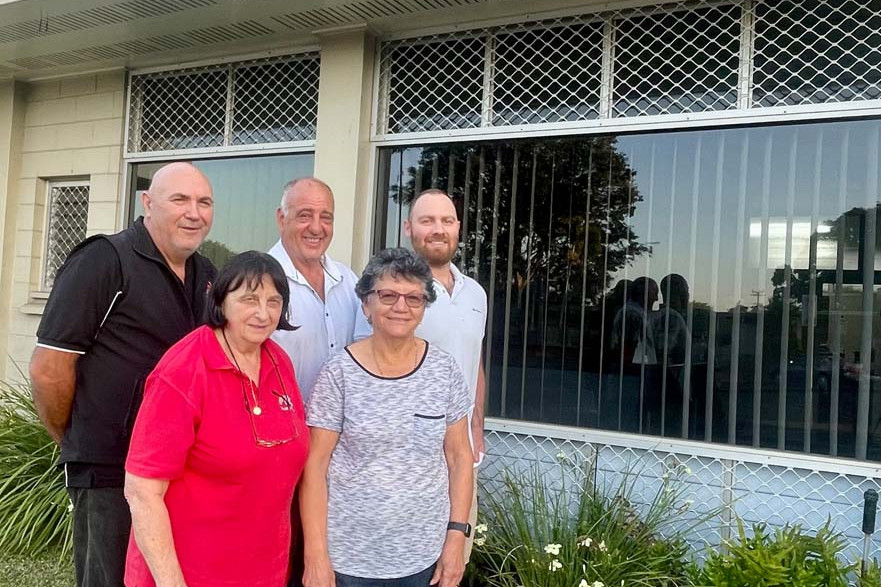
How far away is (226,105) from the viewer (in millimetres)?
5270

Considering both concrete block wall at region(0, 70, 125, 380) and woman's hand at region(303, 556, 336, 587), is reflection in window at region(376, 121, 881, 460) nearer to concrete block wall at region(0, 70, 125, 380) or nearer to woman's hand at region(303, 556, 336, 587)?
woman's hand at region(303, 556, 336, 587)

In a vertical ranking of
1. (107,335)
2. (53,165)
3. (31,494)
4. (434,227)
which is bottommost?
(31,494)

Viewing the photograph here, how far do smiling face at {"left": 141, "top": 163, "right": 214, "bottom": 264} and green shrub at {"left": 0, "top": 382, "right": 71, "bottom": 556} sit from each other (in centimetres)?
235

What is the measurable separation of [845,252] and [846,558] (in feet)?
5.01

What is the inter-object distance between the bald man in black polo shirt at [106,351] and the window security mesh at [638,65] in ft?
8.26

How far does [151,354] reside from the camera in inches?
89.3

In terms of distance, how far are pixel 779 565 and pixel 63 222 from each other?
19.9 ft

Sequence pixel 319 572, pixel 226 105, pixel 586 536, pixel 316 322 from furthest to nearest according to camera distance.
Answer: pixel 226 105 → pixel 586 536 → pixel 316 322 → pixel 319 572

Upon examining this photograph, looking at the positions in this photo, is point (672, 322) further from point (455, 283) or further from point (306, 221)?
point (306, 221)

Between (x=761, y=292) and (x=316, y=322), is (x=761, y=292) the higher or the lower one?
the higher one

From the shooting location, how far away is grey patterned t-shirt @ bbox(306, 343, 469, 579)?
6.88ft

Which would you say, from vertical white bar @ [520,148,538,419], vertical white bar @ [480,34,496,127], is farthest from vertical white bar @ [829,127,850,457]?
vertical white bar @ [480,34,496,127]

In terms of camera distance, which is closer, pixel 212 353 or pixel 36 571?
pixel 212 353

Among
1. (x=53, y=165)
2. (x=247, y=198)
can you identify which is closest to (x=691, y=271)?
(x=247, y=198)
